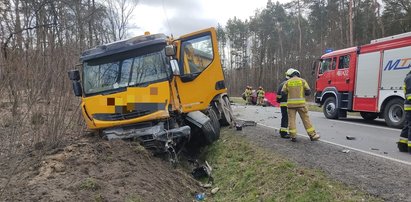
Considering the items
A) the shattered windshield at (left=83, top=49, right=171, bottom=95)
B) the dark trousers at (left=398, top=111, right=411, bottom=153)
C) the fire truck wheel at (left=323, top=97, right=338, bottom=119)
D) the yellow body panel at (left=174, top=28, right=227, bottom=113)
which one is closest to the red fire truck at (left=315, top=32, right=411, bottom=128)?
the fire truck wheel at (left=323, top=97, right=338, bottom=119)

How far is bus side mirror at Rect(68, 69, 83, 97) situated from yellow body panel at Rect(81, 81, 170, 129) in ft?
0.69

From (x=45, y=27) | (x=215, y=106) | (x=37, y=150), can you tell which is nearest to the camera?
(x=37, y=150)

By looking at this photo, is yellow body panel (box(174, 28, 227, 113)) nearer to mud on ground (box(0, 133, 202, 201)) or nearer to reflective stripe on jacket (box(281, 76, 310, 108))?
mud on ground (box(0, 133, 202, 201))

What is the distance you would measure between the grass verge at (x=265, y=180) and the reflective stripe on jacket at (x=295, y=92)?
4.14 ft

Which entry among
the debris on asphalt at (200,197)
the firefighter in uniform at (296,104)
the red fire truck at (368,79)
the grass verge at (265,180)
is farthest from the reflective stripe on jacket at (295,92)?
the red fire truck at (368,79)

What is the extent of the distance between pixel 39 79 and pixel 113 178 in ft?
5.63

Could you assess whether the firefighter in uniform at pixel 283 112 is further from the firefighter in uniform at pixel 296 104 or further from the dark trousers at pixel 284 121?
the firefighter in uniform at pixel 296 104

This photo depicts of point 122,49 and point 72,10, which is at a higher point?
point 72,10

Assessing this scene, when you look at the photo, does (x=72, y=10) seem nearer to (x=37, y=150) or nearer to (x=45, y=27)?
(x=45, y=27)

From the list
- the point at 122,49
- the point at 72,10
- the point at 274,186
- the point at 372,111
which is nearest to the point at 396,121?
the point at 372,111

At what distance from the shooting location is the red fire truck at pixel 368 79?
34.1 feet

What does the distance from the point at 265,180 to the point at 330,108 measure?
353 inches

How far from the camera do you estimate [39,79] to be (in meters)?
4.75

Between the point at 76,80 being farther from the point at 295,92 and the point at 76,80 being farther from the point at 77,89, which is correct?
the point at 295,92
